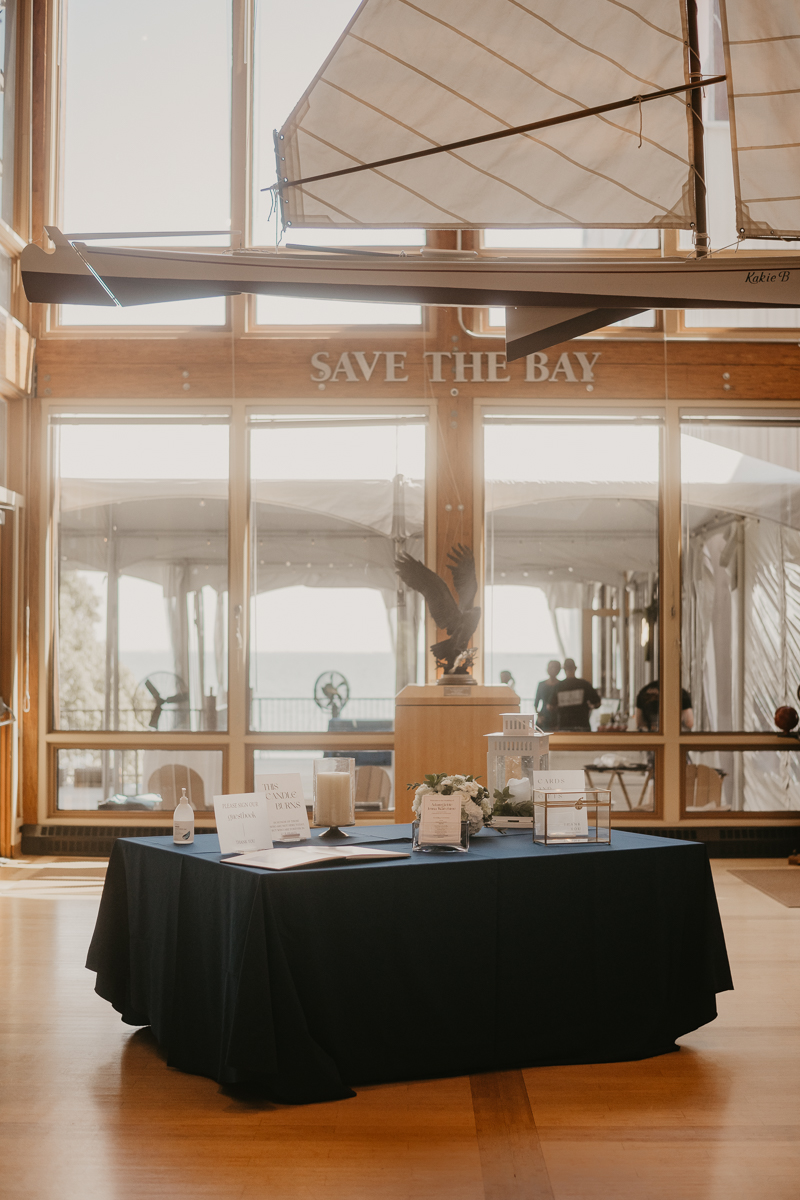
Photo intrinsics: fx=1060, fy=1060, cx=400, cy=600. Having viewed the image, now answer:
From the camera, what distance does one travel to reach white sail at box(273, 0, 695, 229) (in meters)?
3.75

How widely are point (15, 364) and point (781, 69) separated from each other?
5.03 meters

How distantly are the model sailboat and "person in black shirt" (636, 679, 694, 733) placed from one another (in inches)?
155

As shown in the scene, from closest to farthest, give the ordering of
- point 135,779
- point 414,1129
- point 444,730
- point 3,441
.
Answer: point 414,1129, point 444,730, point 3,441, point 135,779

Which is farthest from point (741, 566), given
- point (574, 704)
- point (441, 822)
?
point (441, 822)

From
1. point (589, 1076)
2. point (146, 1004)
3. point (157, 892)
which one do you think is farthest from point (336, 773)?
point (589, 1076)

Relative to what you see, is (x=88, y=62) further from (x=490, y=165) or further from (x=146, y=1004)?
(x=146, y=1004)

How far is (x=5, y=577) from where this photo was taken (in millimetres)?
7039

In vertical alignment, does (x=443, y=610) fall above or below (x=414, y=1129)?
above

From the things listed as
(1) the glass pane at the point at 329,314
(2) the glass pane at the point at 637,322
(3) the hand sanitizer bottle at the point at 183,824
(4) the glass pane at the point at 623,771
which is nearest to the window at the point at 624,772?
(4) the glass pane at the point at 623,771

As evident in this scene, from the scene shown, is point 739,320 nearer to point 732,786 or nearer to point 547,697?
point 547,697

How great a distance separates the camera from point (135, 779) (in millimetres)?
7223

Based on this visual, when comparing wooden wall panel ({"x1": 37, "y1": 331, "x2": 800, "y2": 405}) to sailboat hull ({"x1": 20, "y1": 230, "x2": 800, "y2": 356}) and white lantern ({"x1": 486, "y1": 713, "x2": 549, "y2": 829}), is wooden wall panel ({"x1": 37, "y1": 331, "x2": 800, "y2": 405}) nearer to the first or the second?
sailboat hull ({"x1": 20, "y1": 230, "x2": 800, "y2": 356})

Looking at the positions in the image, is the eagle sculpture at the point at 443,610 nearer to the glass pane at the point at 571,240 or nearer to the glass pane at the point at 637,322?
the glass pane at the point at 637,322

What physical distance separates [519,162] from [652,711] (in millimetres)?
4326
